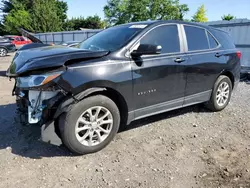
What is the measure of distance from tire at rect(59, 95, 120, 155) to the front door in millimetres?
439

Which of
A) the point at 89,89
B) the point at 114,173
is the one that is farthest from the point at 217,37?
the point at 114,173

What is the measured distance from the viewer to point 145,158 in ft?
9.94

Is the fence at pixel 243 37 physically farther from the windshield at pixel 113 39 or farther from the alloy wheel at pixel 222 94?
the windshield at pixel 113 39

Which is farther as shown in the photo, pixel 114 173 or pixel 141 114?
pixel 141 114

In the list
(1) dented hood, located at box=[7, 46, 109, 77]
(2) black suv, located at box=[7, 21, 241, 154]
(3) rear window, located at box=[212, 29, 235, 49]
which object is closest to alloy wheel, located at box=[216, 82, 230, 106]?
(2) black suv, located at box=[7, 21, 241, 154]

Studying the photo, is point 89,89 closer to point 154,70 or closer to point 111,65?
point 111,65

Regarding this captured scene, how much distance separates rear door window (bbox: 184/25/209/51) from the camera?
3992 mm

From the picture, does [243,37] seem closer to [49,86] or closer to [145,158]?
[145,158]

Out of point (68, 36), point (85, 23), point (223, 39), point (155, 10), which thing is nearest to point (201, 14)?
point (155, 10)

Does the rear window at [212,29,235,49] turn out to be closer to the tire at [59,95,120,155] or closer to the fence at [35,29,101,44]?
the tire at [59,95,120,155]

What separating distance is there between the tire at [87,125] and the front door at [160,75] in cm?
44

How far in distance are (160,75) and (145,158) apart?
127 centimetres

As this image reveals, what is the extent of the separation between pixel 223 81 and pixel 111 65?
2.68m

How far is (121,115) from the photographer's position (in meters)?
3.39
